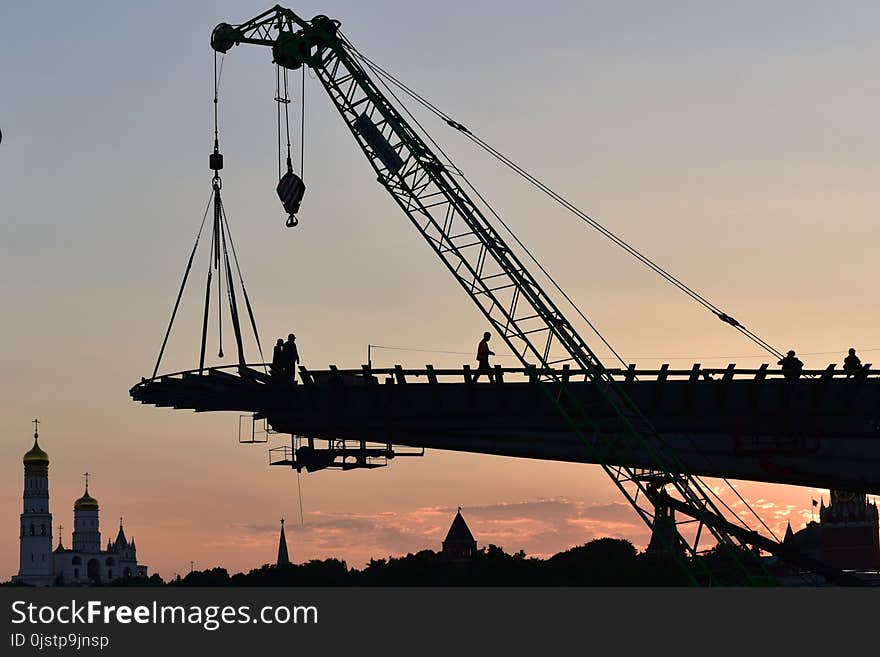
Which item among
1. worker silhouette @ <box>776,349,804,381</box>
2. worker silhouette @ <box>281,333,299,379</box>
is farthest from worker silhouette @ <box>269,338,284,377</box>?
worker silhouette @ <box>776,349,804,381</box>

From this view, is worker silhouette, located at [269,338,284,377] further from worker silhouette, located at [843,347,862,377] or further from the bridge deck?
worker silhouette, located at [843,347,862,377]

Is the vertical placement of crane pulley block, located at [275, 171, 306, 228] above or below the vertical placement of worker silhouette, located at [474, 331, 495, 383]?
above

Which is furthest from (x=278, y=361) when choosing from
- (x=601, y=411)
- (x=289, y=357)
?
(x=601, y=411)

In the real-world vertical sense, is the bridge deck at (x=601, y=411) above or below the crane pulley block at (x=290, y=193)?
below

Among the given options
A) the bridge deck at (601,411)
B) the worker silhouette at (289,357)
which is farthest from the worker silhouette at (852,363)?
the worker silhouette at (289,357)

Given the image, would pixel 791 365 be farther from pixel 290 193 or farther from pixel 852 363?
pixel 290 193

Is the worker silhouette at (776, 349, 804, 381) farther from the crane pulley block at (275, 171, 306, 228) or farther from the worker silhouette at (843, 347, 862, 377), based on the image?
the crane pulley block at (275, 171, 306, 228)

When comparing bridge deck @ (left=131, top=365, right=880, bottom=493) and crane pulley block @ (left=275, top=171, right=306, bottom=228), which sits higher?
crane pulley block @ (left=275, top=171, right=306, bottom=228)

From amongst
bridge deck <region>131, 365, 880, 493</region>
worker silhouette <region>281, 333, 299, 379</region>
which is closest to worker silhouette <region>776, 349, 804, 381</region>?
bridge deck <region>131, 365, 880, 493</region>

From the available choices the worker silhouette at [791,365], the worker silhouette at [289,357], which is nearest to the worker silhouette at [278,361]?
the worker silhouette at [289,357]

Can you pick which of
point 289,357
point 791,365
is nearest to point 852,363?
point 791,365

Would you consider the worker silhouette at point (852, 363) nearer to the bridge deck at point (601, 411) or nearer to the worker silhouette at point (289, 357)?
the bridge deck at point (601, 411)
